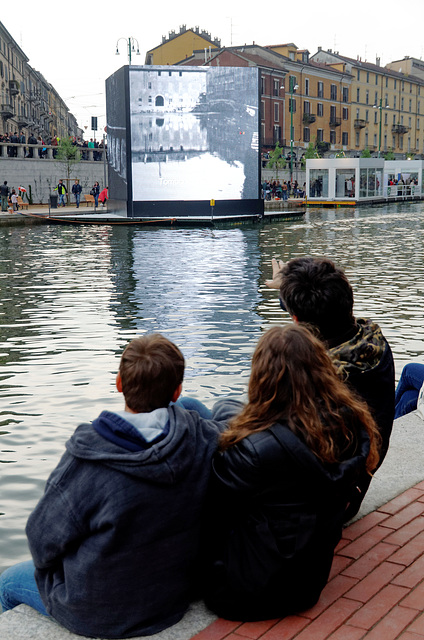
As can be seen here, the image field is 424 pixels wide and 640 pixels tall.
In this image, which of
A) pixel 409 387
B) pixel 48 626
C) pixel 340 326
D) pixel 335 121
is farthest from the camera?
pixel 335 121

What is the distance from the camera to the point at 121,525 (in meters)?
2.38

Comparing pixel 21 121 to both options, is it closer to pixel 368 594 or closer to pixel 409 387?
pixel 409 387

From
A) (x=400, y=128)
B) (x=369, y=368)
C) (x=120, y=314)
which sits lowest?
(x=120, y=314)

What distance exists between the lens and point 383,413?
336 cm

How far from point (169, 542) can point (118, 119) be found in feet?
131

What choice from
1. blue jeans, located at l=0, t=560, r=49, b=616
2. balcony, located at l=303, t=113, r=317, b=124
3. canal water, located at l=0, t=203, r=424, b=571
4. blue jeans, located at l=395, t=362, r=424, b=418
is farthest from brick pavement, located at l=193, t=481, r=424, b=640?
balcony, located at l=303, t=113, r=317, b=124

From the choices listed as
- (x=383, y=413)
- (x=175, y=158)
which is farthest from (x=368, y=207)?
(x=383, y=413)

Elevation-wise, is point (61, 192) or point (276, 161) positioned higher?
point (276, 161)

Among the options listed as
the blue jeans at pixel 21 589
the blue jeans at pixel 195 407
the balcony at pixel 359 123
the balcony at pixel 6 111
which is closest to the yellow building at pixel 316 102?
the balcony at pixel 359 123

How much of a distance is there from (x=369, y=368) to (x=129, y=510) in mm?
1297

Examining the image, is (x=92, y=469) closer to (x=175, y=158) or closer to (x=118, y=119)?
(x=175, y=158)

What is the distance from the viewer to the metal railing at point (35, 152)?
50250 mm

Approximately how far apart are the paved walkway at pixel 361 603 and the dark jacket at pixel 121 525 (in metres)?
0.13

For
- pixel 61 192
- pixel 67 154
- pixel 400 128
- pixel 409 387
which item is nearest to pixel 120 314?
pixel 409 387
